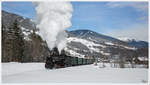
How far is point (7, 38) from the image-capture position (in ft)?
160

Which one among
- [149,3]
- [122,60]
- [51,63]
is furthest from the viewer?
[122,60]

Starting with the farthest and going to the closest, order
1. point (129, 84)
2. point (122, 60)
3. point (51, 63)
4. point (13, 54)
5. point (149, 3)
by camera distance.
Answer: point (13, 54), point (122, 60), point (51, 63), point (149, 3), point (129, 84)

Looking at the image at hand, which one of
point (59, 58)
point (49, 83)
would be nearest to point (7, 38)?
point (59, 58)

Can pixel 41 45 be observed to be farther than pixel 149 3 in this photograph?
Yes

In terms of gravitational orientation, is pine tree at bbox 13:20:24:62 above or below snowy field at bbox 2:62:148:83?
above

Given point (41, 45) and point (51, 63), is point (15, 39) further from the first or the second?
point (51, 63)

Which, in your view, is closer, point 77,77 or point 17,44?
point 77,77

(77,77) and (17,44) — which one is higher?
(17,44)

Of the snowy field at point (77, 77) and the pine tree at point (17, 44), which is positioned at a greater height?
the pine tree at point (17, 44)

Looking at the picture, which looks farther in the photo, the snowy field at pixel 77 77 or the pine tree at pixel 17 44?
the pine tree at pixel 17 44

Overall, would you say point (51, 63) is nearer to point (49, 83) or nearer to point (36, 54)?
point (49, 83)

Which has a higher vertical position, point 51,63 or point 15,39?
point 15,39

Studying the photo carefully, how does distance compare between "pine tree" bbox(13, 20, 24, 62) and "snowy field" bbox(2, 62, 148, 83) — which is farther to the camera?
"pine tree" bbox(13, 20, 24, 62)

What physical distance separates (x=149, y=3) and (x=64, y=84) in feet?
25.2
